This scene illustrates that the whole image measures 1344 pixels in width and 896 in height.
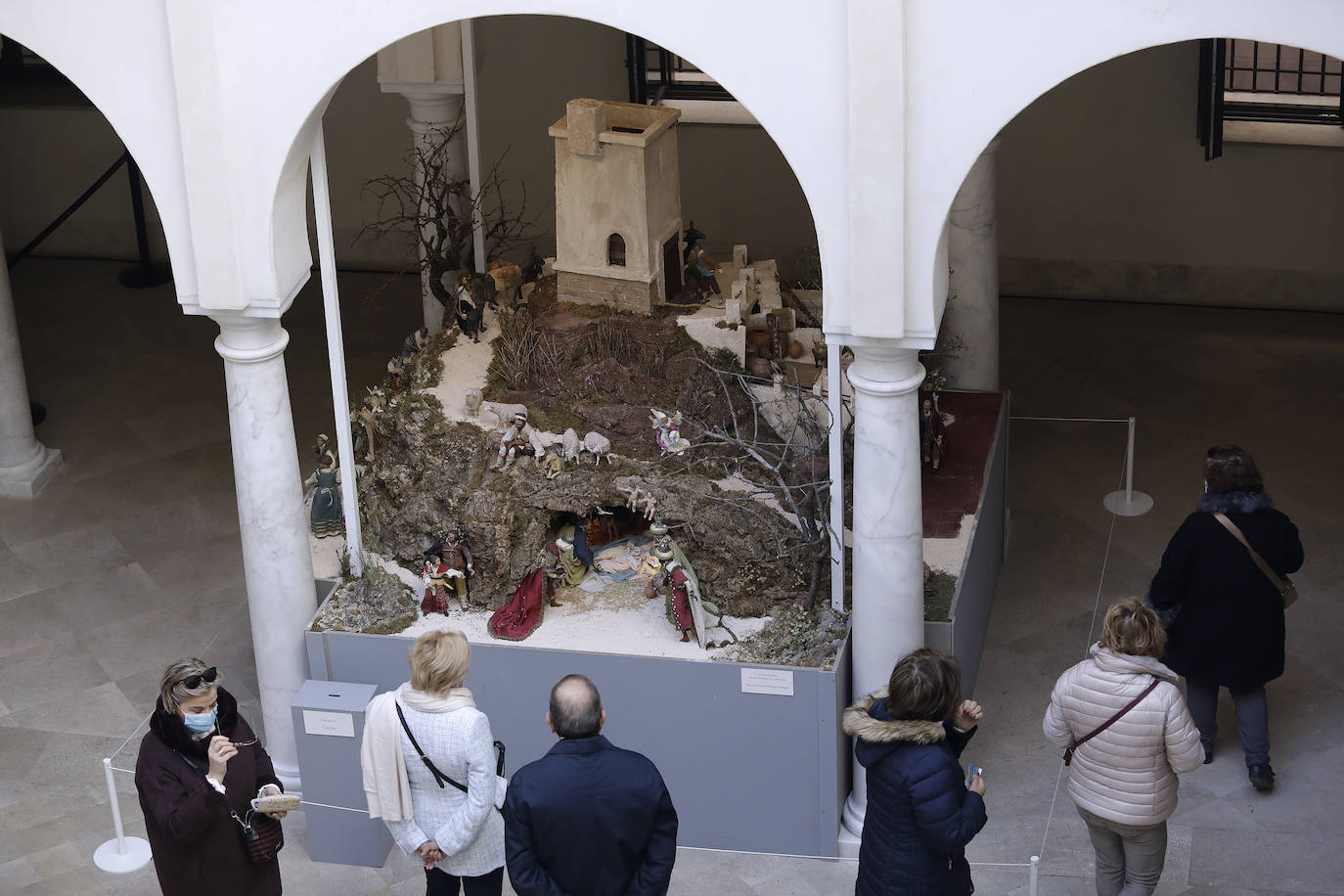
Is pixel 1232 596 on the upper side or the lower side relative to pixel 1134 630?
lower

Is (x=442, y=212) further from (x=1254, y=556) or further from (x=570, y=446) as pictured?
(x=1254, y=556)

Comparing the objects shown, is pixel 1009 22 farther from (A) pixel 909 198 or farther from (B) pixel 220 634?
(B) pixel 220 634

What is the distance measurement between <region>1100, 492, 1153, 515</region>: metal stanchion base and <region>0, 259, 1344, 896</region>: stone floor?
0.10 metres

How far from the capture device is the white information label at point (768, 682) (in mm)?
8938

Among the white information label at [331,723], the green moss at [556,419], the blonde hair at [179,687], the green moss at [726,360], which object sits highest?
the green moss at [726,360]

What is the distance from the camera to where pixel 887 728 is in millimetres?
6574

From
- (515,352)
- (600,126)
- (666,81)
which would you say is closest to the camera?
(600,126)

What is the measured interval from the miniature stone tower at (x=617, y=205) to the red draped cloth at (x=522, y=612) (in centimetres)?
215

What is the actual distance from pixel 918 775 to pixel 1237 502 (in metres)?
3.15

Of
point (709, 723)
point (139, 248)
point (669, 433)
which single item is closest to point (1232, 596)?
point (709, 723)

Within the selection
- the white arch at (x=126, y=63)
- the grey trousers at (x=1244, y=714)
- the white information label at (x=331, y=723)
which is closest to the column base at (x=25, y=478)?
the white information label at (x=331, y=723)

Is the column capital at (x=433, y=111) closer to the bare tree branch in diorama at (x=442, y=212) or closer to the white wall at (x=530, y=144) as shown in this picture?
the bare tree branch in diorama at (x=442, y=212)

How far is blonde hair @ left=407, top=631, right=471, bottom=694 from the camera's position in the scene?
6.89 metres

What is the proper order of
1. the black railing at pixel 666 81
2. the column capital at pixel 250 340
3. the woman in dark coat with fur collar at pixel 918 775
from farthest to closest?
the black railing at pixel 666 81 → the column capital at pixel 250 340 → the woman in dark coat with fur collar at pixel 918 775
